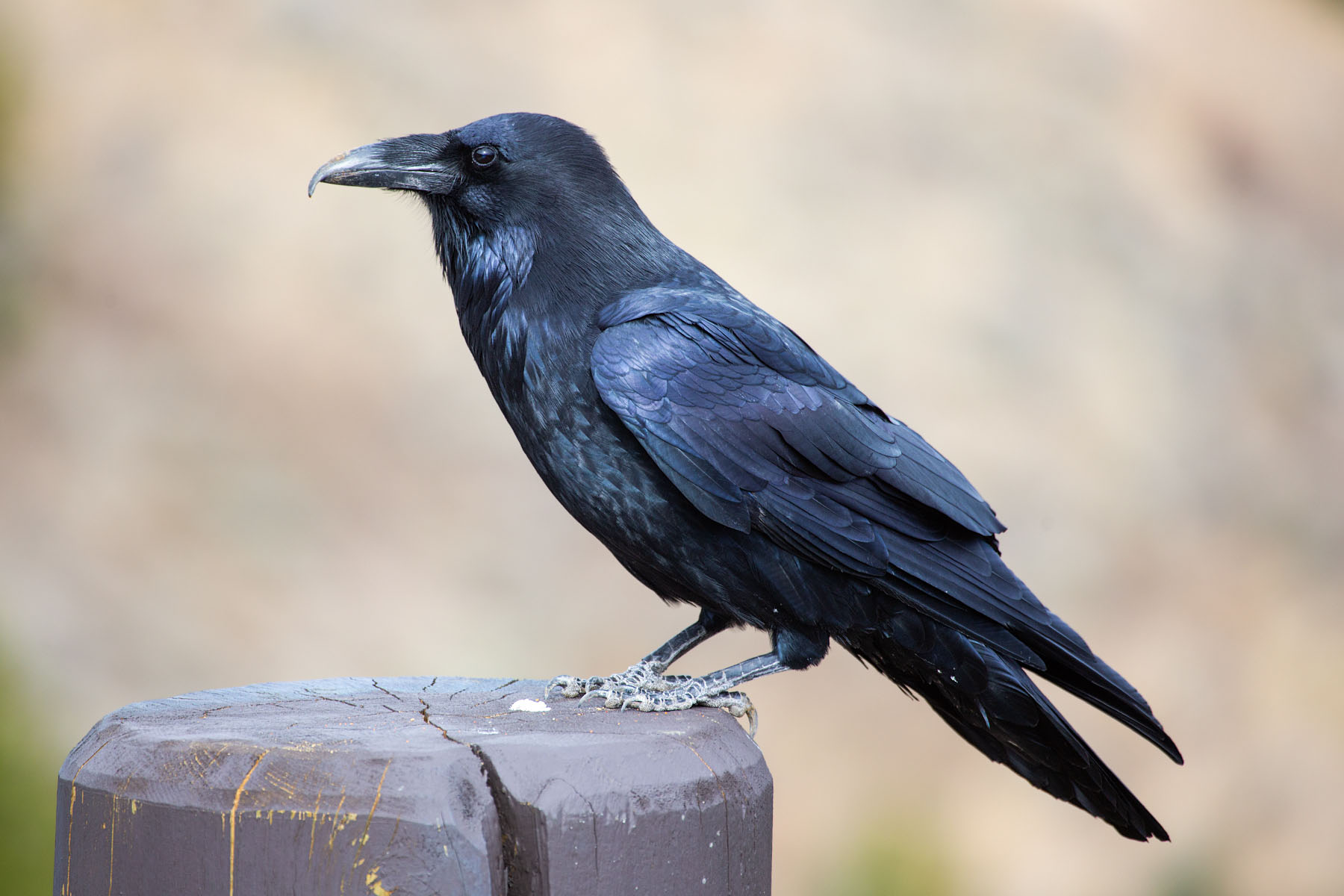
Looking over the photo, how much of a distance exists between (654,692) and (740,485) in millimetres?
488

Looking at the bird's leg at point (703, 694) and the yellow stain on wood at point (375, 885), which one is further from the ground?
the bird's leg at point (703, 694)

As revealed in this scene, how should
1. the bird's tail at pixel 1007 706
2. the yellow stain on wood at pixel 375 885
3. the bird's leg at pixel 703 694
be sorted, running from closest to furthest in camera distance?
the yellow stain on wood at pixel 375 885 → the bird's leg at pixel 703 694 → the bird's tail at pixel 1007 706

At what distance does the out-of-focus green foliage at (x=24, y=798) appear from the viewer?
17.7 feet

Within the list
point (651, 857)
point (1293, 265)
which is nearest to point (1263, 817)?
point (1293, 265)

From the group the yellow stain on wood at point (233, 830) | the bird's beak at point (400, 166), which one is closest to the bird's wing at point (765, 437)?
the bird's beak at point (400, 166)

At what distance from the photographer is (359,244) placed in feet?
27.5

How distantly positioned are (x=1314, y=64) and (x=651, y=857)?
1134 cm

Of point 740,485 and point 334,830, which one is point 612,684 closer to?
point 740,485

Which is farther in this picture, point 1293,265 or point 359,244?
point 1293,265

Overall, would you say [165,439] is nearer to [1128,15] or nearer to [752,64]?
[752,64]

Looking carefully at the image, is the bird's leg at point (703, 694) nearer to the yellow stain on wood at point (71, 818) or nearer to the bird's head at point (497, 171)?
the yellow stain on wood at point (71, 818)

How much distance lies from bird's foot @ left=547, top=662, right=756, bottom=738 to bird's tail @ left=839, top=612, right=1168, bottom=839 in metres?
0.32

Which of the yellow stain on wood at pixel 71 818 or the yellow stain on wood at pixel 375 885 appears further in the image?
the yellow stain on wood at pixel 71 818

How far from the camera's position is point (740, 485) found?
2.82 m
